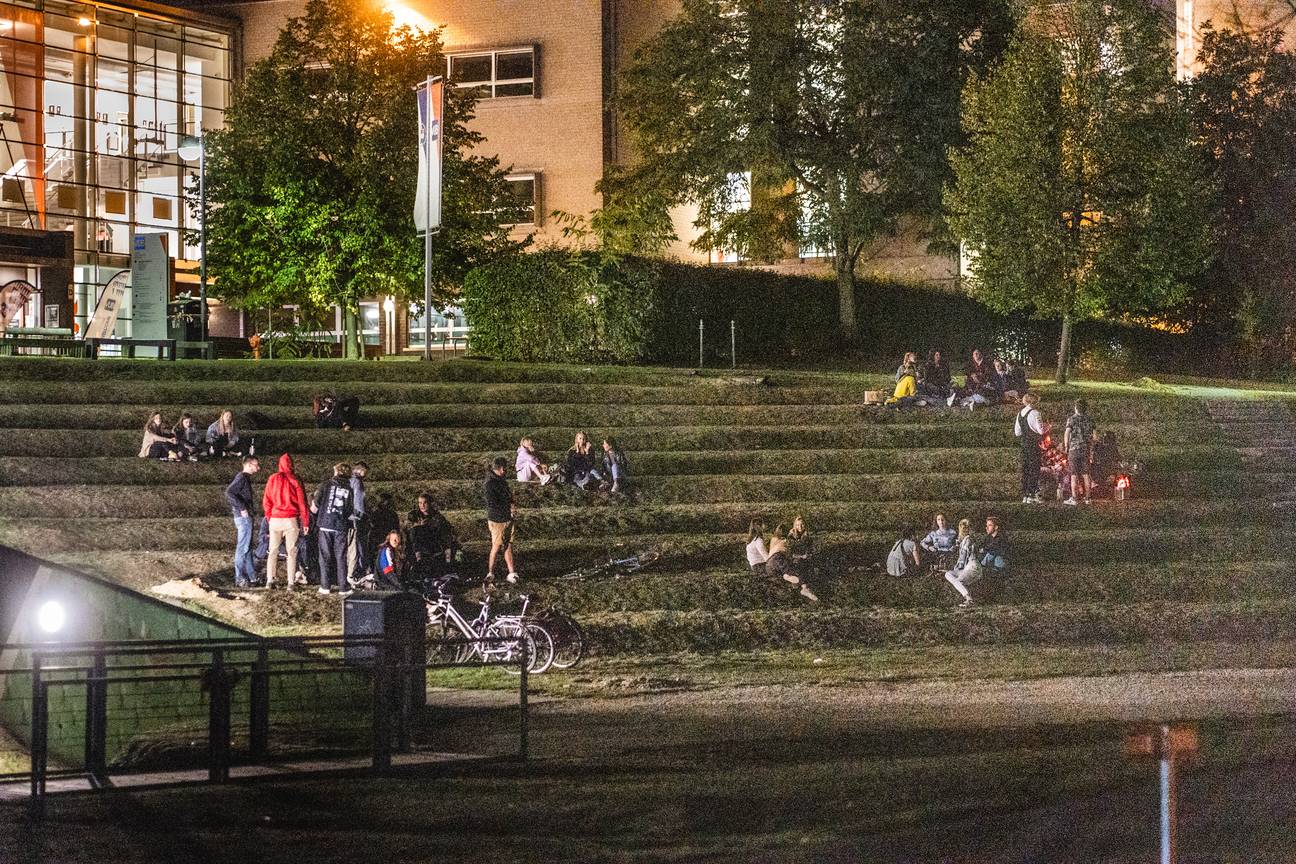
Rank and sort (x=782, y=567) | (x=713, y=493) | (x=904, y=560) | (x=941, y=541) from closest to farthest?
(x=782, y=567), (x=904, y=560), (x=941, y=541), (x=713, y=493)

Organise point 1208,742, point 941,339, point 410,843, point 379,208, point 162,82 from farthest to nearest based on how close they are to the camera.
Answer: point 162,82 → point 941,339 → point 379,208 → point 1208,742 → point 410,843

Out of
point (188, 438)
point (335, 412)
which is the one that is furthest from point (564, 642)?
point (335, 412)

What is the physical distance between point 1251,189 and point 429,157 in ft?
69.6

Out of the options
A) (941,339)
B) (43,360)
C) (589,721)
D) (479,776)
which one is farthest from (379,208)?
(479,776)

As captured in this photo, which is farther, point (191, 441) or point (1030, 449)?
point (1030, 449)

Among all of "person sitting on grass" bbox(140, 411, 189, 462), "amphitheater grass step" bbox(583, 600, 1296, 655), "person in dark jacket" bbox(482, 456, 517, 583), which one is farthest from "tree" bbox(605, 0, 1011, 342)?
"person in dark jacket" bbox(482, 456, 517, 583)

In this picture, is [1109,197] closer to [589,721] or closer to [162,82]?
[589,721]

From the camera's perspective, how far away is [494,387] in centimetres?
2862

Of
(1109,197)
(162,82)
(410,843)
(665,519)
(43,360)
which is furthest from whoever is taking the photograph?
(162,82)

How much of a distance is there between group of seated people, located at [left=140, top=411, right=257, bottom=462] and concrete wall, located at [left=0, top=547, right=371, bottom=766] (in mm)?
10156

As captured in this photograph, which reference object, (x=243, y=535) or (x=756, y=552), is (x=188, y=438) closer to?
(x=243, y=535)

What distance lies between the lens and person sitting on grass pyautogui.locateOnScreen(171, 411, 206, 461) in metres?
22.0

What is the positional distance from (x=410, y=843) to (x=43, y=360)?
21640 mm

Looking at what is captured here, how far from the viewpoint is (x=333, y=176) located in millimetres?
36156
